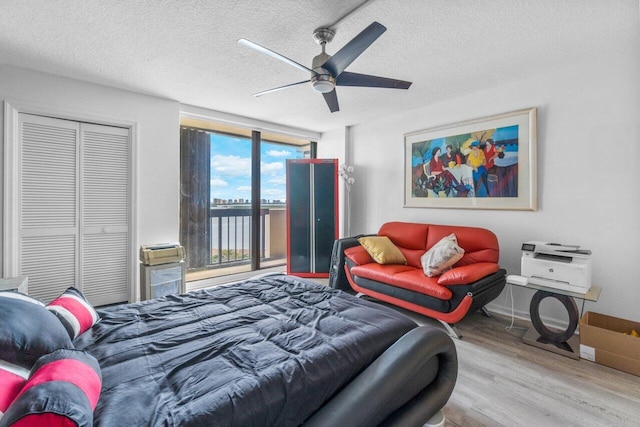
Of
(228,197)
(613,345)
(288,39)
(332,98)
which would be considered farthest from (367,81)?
(228,197)

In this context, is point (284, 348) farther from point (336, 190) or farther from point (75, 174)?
point (336, 190)

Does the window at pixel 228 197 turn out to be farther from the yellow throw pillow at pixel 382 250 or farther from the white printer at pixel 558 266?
the white printer at pixel 558 266

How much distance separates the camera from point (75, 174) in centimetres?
298

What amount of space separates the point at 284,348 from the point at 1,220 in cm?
312

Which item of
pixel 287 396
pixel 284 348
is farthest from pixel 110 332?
pixel 287 396

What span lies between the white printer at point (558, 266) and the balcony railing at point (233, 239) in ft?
11.8

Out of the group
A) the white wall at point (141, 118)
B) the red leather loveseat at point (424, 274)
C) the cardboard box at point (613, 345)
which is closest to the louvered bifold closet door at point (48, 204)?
the white wall at point (141, 118)

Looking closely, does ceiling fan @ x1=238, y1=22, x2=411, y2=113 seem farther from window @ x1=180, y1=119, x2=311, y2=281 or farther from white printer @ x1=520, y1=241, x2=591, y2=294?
window @ x1=180, y1=119, x2=311, y2=281

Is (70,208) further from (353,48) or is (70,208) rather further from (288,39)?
(353,48)

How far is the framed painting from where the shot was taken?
2.97 metres

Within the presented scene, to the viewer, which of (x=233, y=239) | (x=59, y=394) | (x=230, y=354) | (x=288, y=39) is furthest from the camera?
(x=233, y=239)

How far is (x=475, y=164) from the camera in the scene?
10.9ft

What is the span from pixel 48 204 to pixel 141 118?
1.31m

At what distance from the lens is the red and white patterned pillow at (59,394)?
26.7 inches
